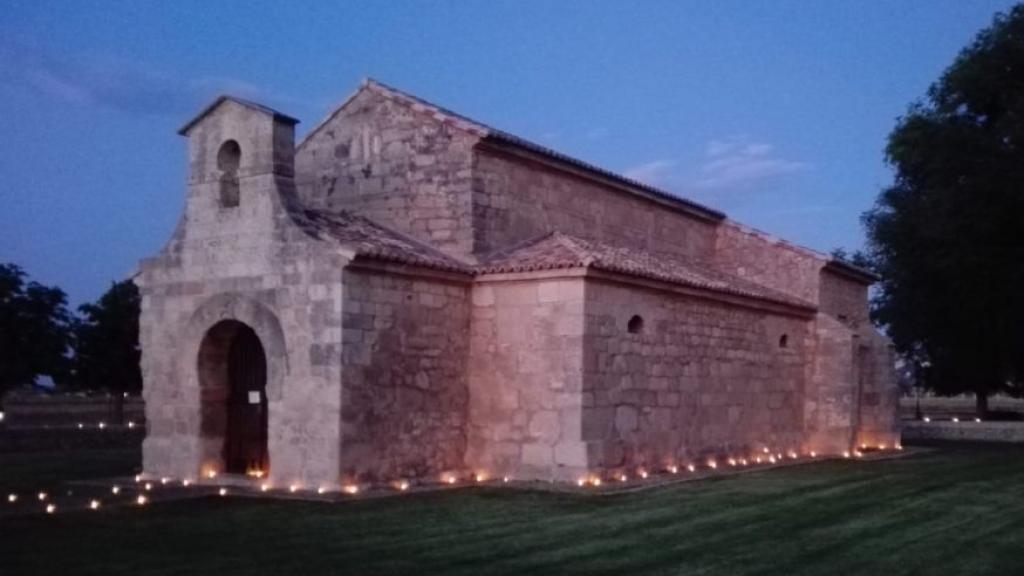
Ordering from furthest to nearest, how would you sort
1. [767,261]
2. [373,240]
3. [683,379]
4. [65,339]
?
1. [65,339]
2. [767,261]
3. [683,379]
4. [373,240]

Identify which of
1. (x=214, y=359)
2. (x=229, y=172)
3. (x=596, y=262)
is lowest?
(x=214, y=359)

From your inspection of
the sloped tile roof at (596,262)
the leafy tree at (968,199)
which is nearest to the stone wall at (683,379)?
the sloped tile roof at (596,262)

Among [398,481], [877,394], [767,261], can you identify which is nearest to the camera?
[398,481]

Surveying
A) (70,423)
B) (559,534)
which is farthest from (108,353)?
(559,534)

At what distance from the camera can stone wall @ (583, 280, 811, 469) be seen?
650 inches

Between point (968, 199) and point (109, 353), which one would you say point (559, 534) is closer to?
point (968, 199)

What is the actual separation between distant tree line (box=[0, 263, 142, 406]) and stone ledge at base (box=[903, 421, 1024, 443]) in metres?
21.2

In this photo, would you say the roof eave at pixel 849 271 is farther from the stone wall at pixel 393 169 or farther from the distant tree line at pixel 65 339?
the distant tree line at pixel 65 339

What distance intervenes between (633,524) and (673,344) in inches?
263

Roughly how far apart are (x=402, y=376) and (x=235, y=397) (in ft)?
9.44

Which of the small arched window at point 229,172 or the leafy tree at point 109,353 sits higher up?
the small arched window at point 229,172

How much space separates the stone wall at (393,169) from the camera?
1762cm

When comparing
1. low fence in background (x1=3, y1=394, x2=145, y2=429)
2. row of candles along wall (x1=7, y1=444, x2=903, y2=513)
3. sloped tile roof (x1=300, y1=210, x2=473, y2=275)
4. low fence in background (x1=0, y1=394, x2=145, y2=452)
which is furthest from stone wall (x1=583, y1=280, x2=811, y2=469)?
low fence in background (x1=3, y1=394, x2=145, y2=429)

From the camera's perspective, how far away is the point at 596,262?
16.2 metres
